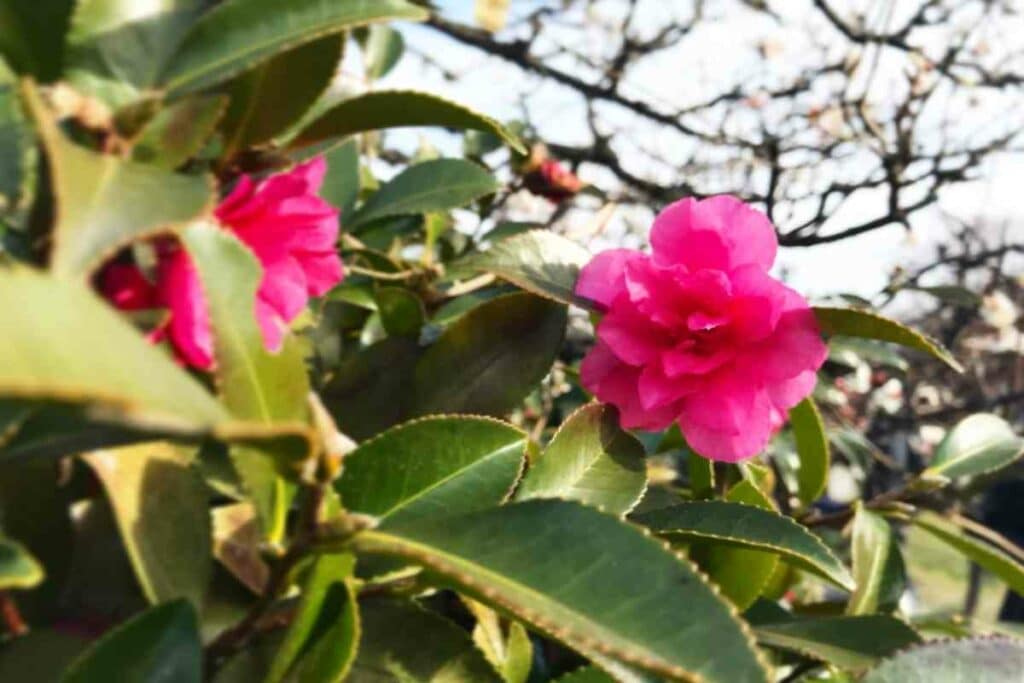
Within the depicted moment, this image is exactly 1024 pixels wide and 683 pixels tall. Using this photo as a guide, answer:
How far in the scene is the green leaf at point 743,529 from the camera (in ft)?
1.93

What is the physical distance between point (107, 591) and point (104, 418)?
0.82 feet

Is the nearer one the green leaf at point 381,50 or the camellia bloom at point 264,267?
the camellia bloom at point 264,267

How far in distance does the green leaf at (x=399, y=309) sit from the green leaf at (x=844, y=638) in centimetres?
40

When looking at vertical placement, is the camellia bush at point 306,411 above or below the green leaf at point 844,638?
above

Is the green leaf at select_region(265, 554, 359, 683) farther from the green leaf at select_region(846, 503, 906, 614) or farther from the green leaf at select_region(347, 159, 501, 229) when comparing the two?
the green leaf at select_region(846, 503, 906, 614)

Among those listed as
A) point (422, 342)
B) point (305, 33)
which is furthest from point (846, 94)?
point (305, 33)

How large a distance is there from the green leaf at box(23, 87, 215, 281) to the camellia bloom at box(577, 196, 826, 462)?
0.35 m

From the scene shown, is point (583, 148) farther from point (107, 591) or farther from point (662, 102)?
point (107, 591)

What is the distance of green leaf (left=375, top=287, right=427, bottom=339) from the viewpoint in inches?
36.5

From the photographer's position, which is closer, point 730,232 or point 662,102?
point 730,232

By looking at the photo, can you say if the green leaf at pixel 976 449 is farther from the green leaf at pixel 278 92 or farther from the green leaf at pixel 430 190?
the green leaf at pixel 278 92

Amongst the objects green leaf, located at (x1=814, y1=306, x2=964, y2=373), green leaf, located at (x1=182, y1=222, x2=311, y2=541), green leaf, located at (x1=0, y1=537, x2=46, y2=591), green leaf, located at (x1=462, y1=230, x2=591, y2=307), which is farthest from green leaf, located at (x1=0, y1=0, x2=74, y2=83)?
green leaf, located at (x1=814, y1=306, x2=964, y2=373)

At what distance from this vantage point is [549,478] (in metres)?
0.61

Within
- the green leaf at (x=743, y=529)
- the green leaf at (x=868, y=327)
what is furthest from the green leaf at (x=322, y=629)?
the green leaf at (x=868, y=327)
